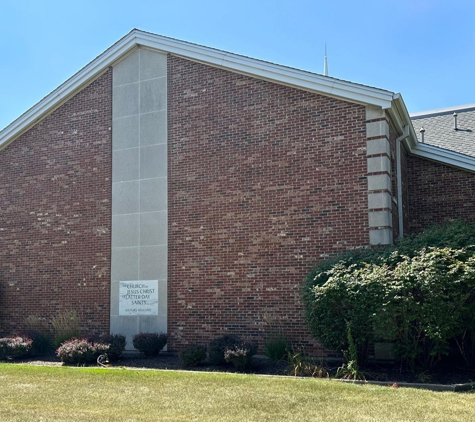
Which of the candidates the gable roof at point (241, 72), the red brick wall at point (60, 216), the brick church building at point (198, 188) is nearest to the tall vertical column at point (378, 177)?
the brick church building at point (198, 188)

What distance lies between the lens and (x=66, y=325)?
661 inches

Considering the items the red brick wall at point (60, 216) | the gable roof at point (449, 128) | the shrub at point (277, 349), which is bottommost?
the shrub at point (277, 349)

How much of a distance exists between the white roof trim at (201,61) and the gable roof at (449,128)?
191 inches

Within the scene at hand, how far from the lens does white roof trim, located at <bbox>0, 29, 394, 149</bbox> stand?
14.3 meters

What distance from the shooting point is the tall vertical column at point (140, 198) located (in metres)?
16.3

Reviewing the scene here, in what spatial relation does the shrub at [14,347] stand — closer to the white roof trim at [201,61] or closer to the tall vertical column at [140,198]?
the tall vertical column at [140,198]

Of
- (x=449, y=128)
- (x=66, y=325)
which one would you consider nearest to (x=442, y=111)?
(x=449, y=128)

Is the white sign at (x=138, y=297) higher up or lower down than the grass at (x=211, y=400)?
higher up

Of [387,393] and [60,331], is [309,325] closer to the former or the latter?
[387,393]

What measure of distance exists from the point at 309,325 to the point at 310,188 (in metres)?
3.62

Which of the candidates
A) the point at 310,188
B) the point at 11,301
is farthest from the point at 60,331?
the point at 310,188

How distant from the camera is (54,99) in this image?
1838 cm

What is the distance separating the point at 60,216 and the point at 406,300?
1075 cm

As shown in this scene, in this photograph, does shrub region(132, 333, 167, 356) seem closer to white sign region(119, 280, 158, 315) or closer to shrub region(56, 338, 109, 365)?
shrub region(56, 338, 109, 365)
